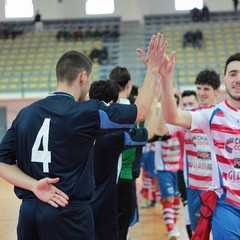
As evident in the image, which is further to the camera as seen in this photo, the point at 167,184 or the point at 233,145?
the point at 167,184

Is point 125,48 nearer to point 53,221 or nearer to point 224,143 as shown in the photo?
point 224,143

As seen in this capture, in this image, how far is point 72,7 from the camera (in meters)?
23.3

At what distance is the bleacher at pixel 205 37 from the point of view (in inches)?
755

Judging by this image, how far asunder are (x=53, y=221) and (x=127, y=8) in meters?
21.0

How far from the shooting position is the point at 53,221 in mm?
Answer: 2561

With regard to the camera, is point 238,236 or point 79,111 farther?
point 238,236

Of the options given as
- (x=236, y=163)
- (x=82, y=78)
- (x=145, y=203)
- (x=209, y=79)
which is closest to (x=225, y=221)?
(x=236, y=163)

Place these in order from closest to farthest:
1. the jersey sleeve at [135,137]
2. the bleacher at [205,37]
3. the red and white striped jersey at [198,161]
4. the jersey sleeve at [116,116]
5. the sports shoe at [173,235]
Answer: the jersey sleeve at [116,116]
the jersey sleeve at [135,137]
the red and white striped jersey at [198,161]
the sports shoe at [173,235]
the bleacher at [205,37]

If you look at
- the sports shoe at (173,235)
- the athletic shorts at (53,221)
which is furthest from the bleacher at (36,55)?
the athletic shorts at (53,221)

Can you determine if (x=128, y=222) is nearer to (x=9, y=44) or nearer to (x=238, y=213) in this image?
(x=238, y=213)

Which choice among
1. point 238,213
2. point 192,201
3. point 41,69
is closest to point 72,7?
point 41,69

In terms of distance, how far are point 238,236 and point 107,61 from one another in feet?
56.3

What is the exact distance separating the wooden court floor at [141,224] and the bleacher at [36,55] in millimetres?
9248

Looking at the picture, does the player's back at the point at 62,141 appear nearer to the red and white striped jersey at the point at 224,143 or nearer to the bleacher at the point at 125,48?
the red and white striped jersey at the point at 224,143
